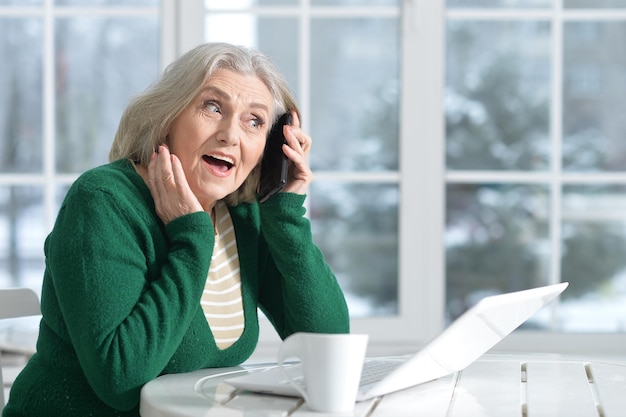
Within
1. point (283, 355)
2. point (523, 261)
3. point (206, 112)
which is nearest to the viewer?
point (283, 355)

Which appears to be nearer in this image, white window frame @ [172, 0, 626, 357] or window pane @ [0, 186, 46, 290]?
white window frame @ [172, 0, 626, 357]

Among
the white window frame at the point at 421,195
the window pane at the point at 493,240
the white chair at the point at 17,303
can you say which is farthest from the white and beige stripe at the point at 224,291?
the window pane at the point at 493,240

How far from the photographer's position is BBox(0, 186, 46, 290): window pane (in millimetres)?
7844

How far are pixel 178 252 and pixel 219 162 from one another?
0.27 m

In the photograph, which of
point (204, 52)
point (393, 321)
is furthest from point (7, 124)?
point (204, 52)

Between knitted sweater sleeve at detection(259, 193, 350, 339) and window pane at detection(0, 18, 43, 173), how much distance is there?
596cm

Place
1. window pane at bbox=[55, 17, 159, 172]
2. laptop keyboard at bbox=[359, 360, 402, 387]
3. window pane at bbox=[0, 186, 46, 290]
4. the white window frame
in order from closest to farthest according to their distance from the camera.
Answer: laptop keyboard at bbox=[359, 360, 402, 387] → the white window frame → window pane at bbox=[55, 17, 159, 172] → window pane at bbox=[0, 186, 46, 290]

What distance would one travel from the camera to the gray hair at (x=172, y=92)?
1.72 meters

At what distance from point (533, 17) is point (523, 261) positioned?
4.93m

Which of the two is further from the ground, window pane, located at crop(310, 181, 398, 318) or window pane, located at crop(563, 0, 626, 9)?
window pane, located at crop(563, 0, 626, 9)

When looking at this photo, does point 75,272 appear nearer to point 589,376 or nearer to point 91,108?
point 589,376

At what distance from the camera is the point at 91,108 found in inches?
296

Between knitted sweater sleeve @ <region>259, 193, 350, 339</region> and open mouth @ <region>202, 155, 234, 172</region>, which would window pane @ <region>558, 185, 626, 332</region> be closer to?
knitted sweater sleeve @ <region>259, 193, 350, 339</region>

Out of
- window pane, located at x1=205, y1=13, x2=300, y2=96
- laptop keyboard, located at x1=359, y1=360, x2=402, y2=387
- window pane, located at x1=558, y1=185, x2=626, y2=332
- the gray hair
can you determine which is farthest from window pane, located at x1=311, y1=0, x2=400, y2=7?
laptop keyboard, located at x1=359, y1=360, x2=402, y2=387
